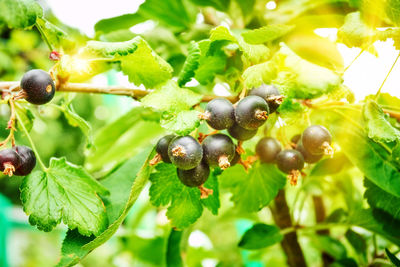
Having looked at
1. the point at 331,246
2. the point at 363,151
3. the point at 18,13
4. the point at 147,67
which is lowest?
the point at 331,246

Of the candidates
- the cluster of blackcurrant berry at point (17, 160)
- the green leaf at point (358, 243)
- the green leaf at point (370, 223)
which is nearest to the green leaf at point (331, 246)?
the green leaf at point (358, 243)

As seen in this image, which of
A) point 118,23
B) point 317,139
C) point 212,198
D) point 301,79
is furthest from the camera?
point 118,23

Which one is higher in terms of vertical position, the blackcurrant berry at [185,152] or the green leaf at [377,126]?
the blackcurrant berry at [185,152]

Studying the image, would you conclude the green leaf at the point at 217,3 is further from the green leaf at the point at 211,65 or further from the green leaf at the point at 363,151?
the green leaf at the point at 363,151

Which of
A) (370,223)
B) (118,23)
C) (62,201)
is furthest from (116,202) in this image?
(370,223)

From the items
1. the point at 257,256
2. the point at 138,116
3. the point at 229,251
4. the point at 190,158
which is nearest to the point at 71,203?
the point at 190,158

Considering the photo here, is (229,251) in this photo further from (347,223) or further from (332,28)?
(332,28)

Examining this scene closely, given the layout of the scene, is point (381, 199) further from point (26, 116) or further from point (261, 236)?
point (26, 116)
